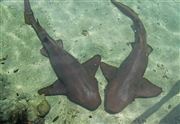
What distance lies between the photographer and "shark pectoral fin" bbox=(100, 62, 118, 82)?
8555 millimetres

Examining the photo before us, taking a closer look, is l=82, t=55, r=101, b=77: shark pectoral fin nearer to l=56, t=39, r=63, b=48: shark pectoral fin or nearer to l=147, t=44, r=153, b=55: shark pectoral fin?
l=56, t=39, r=63, b=48: shark pectoral fin

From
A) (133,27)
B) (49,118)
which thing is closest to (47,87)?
(49,118)

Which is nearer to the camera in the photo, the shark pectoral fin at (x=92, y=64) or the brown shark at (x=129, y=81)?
the brown shark at (x=129, y=81)

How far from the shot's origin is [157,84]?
8.91 m

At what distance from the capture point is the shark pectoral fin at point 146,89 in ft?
27.2

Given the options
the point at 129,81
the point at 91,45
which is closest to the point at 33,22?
the point at 91,45

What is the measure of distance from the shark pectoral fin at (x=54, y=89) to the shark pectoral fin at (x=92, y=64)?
80 centimetres

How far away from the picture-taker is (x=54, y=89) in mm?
8109

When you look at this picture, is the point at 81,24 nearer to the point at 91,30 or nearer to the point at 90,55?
the point at 91,30

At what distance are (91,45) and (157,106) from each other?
2523 millimetres

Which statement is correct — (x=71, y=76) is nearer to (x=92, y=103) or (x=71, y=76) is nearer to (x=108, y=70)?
(x=92, y=103)

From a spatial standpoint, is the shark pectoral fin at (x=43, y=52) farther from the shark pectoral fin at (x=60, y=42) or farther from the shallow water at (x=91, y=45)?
the shark pectoral fin at (x=60, y=42)

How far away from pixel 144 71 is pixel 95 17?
2.70 m

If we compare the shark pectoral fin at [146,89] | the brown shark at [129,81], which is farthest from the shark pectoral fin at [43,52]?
the shark pectoral fin at [146,89]
